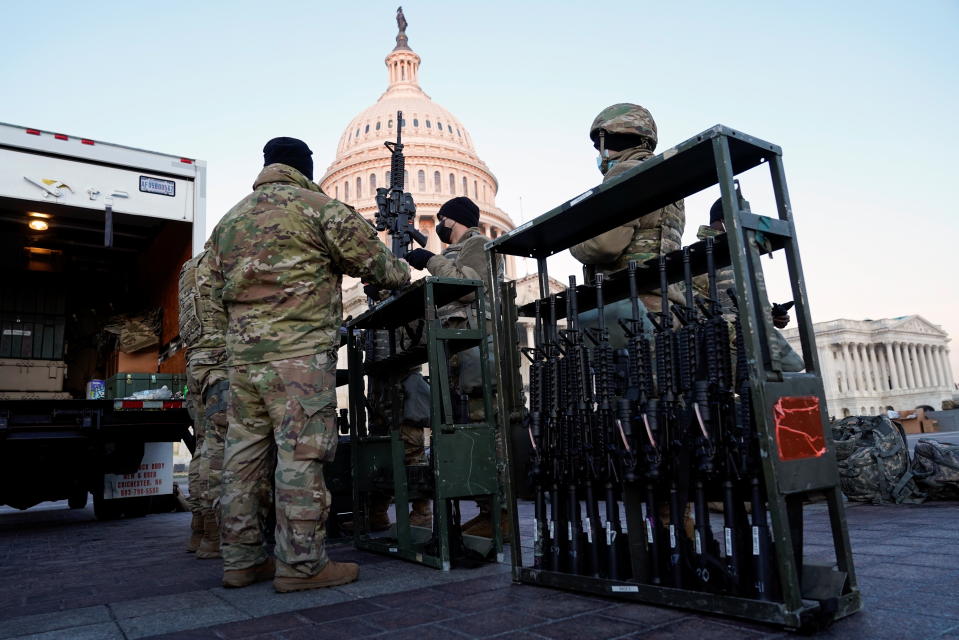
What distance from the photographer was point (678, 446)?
2.69m

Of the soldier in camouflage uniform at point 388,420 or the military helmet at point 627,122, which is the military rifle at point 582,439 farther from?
the soldier in camouflage uniform at point 388,420

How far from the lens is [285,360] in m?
3.53

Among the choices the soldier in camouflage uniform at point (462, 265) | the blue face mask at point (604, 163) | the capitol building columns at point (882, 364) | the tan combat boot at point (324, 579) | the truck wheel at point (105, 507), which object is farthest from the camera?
the capitol building columns at point (882, 364)

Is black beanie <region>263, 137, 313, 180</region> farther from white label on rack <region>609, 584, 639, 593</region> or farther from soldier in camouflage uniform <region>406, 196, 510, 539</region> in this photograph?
white label on rack <region>609, 584, 639, 593</region>

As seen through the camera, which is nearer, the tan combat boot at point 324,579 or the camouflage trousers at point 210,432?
the tan combat boot at point 324,579

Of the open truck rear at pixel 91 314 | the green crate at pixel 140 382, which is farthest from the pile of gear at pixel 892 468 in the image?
the green crate at pixel 140 382

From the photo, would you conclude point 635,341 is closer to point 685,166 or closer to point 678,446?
point 678,446

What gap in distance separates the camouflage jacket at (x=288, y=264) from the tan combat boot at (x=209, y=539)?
190 cm

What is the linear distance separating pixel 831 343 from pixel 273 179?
91965 millimetres

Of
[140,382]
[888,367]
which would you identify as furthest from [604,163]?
[888,367]

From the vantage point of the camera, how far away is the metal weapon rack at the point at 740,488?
7.77 ft

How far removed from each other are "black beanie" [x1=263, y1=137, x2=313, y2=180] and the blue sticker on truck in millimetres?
3890

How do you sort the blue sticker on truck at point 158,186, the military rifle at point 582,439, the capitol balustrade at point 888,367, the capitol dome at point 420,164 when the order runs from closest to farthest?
the military rifle at point 582,439, the blue sticker on truck at point 158,186, the capitol dome at point 420,164, the capitol balustrade at point 888,367

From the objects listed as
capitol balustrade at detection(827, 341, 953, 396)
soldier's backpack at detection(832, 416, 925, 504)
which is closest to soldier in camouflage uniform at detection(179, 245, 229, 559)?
soldier's backpack at detection(832, 416, 925, 504)
